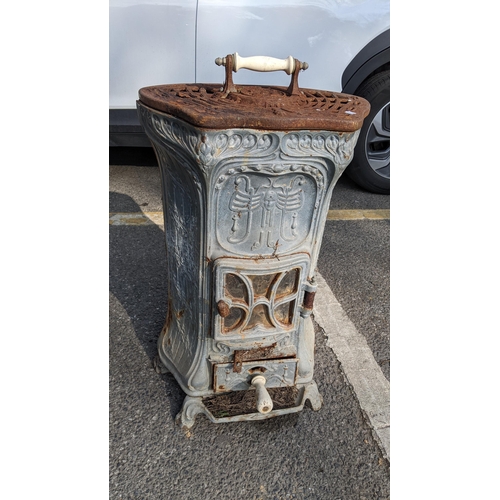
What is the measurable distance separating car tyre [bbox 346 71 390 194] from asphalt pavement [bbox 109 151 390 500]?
4.84ft

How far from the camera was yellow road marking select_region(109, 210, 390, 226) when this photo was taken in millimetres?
3070

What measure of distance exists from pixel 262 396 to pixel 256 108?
38.0 inches

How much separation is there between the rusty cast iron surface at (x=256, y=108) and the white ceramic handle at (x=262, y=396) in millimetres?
913

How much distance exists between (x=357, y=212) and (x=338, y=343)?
159cm

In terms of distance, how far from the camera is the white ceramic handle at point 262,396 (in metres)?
1.46

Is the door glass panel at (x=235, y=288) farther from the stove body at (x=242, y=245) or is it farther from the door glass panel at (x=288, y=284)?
the door glass panel at (x=288, y=284)

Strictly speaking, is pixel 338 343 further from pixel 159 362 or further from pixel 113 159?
pixel 113 159

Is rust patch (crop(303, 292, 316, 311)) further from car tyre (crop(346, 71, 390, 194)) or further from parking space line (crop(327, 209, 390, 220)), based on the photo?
car tyre (crop(346, 71, 390, 194))

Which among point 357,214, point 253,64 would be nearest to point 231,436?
point 253,64

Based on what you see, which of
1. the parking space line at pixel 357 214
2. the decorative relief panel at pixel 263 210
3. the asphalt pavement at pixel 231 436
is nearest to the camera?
the decorative relief panel at pixel 263 210

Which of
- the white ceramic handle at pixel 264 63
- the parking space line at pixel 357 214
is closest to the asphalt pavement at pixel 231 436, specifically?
the parking space line at pixel 357 214

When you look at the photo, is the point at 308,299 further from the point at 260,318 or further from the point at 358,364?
the point at 358,364

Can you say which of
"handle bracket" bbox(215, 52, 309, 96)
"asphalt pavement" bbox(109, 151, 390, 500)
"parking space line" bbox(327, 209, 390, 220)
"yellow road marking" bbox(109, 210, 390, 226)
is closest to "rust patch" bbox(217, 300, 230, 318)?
"asphalt pavement" bbox(109, 151, 390, 500)

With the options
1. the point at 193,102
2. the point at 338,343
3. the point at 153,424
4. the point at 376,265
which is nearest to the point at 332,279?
the point at 376,265
